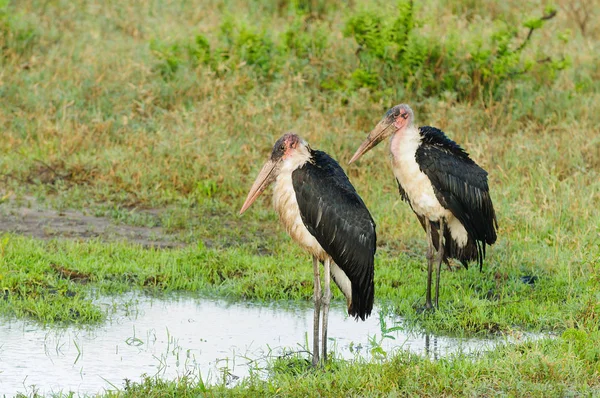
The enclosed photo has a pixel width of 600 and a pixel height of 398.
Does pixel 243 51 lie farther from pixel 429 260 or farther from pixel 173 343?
pixel 173 343

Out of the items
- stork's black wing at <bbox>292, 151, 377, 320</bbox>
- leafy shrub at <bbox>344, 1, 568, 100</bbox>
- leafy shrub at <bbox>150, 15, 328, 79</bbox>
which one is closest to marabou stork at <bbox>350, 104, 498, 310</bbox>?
stork's black wing at <bbox>292, 151, 377, 320</bbox>

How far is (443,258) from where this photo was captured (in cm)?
682

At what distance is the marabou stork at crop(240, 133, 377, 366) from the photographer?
5.25m

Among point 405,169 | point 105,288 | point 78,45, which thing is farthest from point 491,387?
point 78,45

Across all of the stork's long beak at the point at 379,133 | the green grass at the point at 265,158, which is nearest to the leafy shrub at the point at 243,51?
the green grass at the point at 265,158

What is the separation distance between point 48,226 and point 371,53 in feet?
13.0

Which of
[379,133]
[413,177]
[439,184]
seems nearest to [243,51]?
[379,133]

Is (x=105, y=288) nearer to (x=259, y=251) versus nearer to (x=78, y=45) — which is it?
(x=259, y=251)

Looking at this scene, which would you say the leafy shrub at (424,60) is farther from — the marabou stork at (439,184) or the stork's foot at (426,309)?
the stork's foot at (426,309)

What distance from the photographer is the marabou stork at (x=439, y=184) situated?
639 cm

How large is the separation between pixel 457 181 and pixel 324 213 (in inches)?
56.6

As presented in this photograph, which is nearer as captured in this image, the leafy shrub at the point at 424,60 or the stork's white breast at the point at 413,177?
the stork's white breast at the point at 413,177

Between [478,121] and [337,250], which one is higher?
[478,121]

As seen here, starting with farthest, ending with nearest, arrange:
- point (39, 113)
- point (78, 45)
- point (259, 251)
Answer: point (78, 45) → point (39, 113) → point (259, 251)
